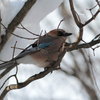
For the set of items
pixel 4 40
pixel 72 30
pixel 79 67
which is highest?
pixel 72 30

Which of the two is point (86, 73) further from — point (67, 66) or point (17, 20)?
point (17, 20)

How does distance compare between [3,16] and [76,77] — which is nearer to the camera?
[3,16]

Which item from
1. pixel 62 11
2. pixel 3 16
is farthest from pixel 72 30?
pixel 3 16

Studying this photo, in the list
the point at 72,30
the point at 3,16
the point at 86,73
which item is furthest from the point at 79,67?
the point at 3,16

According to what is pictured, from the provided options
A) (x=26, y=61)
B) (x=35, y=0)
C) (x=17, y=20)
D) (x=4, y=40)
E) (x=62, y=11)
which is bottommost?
(x=26, y=61)

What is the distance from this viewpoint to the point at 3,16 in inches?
156

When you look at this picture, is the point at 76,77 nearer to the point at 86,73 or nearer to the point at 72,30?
the point at 86,73

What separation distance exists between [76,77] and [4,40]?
6.14 metres

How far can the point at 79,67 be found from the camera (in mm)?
9938

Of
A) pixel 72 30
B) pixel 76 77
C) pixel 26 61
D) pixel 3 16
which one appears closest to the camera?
pixel 3 16

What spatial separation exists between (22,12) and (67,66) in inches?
254

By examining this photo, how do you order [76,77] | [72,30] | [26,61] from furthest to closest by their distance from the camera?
[72,30] < [76,77] < [26,61]

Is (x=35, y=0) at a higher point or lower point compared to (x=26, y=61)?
higher

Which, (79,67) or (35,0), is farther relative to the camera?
(79,67)
